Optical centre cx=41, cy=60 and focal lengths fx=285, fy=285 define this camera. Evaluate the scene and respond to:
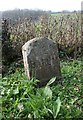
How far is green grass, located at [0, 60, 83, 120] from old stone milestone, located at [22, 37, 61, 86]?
0.55 ft

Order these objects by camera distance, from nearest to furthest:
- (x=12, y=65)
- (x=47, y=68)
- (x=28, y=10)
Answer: (x=47, y=68) → (x=12, y=65) → (x=28, y=10)

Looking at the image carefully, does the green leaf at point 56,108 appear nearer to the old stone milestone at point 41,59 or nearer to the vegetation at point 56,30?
the old stone milestone at point 41,59

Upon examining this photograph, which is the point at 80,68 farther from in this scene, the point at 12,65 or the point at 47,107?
the point at 47,107

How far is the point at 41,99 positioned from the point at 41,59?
105 centimetres

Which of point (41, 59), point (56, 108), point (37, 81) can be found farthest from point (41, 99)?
point (41, 59)

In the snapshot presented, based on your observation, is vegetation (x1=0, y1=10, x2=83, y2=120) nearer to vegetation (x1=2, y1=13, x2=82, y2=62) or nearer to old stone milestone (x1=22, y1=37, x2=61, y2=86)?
vegetation (x1=2, y1=13, x2=82, y2=62)

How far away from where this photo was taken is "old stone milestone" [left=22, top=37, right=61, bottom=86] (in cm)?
455

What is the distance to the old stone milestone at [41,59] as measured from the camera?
4.55m

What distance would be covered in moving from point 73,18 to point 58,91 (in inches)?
124

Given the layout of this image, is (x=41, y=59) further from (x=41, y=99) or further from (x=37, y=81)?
(x=41, y=99)

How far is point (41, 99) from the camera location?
12.1 feet

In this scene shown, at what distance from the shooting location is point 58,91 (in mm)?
4227

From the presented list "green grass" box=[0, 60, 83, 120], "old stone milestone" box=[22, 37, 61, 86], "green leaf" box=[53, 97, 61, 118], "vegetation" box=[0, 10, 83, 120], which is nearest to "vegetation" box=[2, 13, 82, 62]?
"vegetation" box=[0, 10, 83, 120]

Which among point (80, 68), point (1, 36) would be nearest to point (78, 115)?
point (80, 68)
